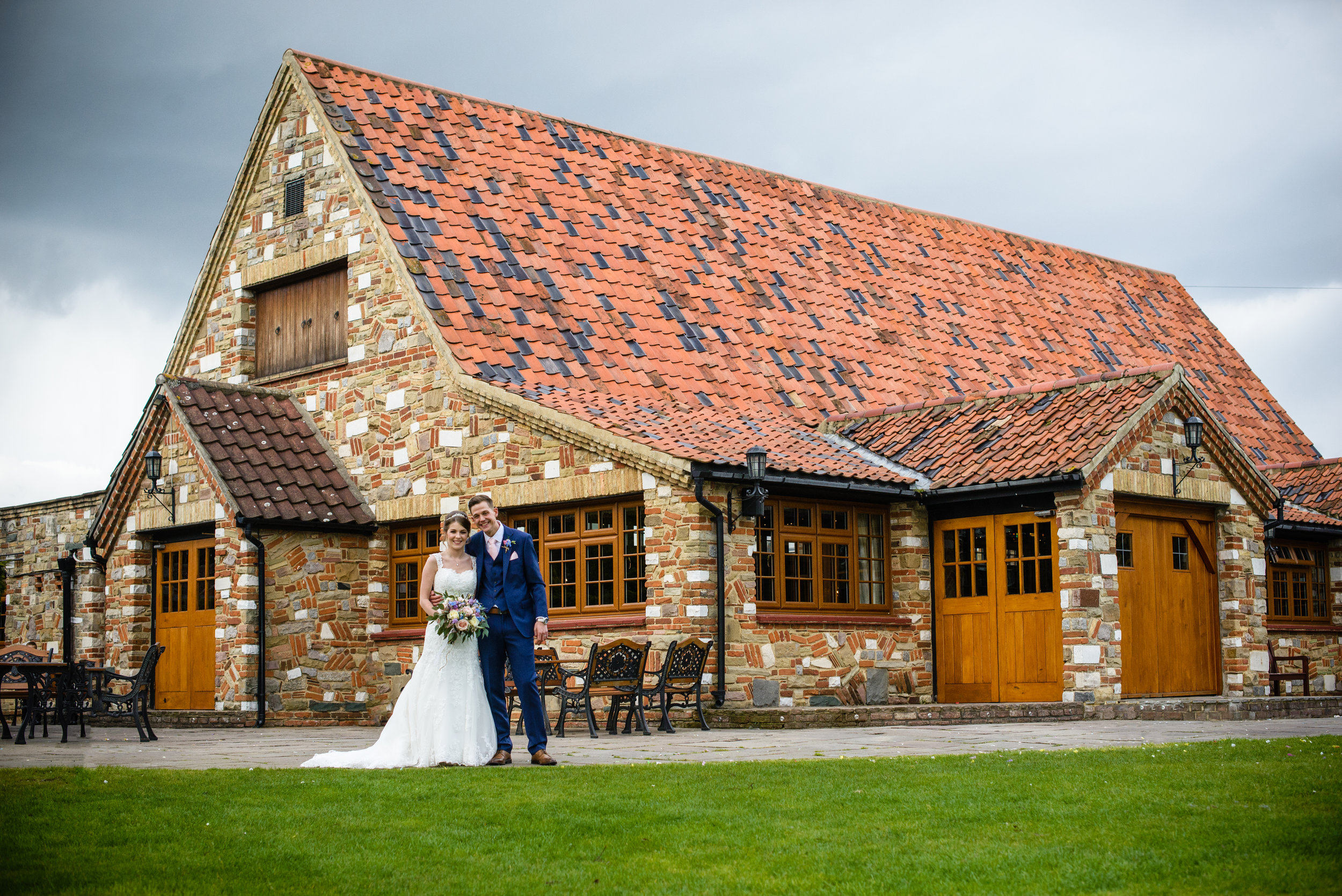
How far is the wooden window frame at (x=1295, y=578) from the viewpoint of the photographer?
2264 cm

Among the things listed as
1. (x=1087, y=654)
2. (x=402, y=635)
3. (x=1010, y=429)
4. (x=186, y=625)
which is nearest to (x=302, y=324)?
(x=186, y=625)

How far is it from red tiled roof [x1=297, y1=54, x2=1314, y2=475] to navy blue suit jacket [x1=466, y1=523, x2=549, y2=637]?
15.0 ft

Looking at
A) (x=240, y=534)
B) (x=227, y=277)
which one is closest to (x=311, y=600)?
(x=240, y=534)

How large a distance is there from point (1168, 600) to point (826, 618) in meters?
4.33

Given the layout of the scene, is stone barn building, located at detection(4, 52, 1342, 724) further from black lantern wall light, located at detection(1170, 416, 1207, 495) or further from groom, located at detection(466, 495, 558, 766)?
groom, located at detection(466, 495, 558, 766)

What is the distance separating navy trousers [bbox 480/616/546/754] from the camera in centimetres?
1059

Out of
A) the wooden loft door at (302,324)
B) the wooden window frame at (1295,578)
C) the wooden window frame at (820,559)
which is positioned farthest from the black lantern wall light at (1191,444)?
the wooden loft door at (302,324)

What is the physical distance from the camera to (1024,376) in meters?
23.7

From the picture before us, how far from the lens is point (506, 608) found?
10.9 meters

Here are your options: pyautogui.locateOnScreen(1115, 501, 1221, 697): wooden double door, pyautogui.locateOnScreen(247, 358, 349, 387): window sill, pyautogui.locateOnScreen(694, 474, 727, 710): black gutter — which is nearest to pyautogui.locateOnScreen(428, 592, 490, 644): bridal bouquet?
pyautogui.locateOnScreen(694, 474, 727, 710): black gutter

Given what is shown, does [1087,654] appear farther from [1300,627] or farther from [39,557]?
[39,557]

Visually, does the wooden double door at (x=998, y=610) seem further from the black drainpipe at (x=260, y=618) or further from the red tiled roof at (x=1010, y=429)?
the black drainpipe at (x=260, y=618)

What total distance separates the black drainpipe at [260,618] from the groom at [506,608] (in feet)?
24.9

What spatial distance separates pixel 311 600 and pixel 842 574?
6.60 meters
